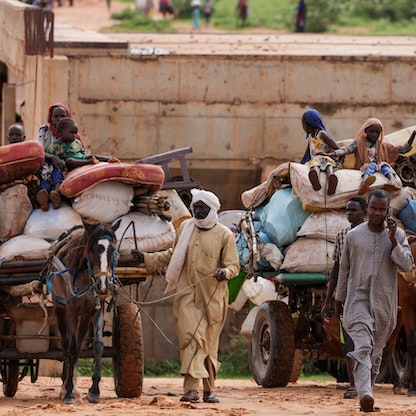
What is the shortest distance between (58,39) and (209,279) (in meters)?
13.1

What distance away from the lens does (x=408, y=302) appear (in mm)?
15711

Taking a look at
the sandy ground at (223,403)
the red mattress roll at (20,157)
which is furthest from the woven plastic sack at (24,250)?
the sandy ground at (223,403)

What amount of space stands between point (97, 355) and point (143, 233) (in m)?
1.39

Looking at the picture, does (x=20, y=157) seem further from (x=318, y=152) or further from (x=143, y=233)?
(x=318, y=152)

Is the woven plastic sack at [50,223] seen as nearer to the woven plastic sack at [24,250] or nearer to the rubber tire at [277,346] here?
the woven plastic sack at [24,250]

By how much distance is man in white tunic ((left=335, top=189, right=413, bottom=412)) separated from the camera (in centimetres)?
1261

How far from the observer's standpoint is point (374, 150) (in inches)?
654

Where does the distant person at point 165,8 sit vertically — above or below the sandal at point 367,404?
above

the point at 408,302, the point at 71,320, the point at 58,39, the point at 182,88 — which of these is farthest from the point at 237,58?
the point at 71,320

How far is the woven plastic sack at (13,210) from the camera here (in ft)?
47.9

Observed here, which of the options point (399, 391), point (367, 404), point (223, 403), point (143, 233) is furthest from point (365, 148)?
point (367, 404)

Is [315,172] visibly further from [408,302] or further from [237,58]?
[237,58]

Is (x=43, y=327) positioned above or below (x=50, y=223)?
below

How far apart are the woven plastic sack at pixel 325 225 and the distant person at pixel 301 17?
29078 millimetres
